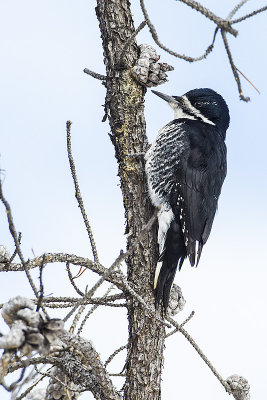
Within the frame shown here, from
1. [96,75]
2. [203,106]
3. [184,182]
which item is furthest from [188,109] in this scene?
[96,75]

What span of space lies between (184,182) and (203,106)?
857mm

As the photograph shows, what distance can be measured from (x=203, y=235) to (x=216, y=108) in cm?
110

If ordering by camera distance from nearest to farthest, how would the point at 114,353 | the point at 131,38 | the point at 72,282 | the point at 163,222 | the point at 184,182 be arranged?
1. the point at 72,282
2. the point at 114,353
3. the point at 131,38
4. the point at 163,222
5. the point at 184,182

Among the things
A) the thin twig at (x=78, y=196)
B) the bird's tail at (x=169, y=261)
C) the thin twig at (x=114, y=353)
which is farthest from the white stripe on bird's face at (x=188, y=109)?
the thin twig at (x=114, y=353)

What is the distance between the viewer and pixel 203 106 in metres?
4.66

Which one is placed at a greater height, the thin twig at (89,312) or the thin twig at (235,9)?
the thin twig at (235,9)

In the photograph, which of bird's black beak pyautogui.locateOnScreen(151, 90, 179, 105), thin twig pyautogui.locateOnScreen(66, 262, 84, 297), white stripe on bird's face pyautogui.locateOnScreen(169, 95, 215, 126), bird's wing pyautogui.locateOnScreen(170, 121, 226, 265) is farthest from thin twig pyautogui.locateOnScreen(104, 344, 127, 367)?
bird's black beak pyautogui.locateOnScreen(151, 90, 179, 105)

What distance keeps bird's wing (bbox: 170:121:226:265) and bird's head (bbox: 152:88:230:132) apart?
389mm

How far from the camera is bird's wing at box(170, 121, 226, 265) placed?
3967mm

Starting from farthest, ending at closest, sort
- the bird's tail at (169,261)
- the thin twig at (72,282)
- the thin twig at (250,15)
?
the bird's tail at (169,261), the thin twig at (72,282), the thin twig at (250,15)

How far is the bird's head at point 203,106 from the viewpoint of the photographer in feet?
15.2

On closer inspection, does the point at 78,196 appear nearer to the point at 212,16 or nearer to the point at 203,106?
the point at 212,16

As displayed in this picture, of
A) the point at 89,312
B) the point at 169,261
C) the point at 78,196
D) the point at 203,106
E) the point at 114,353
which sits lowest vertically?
the point at 114,353

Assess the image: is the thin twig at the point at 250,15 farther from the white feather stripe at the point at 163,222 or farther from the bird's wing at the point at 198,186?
the bird's wing at the point at 198,186
